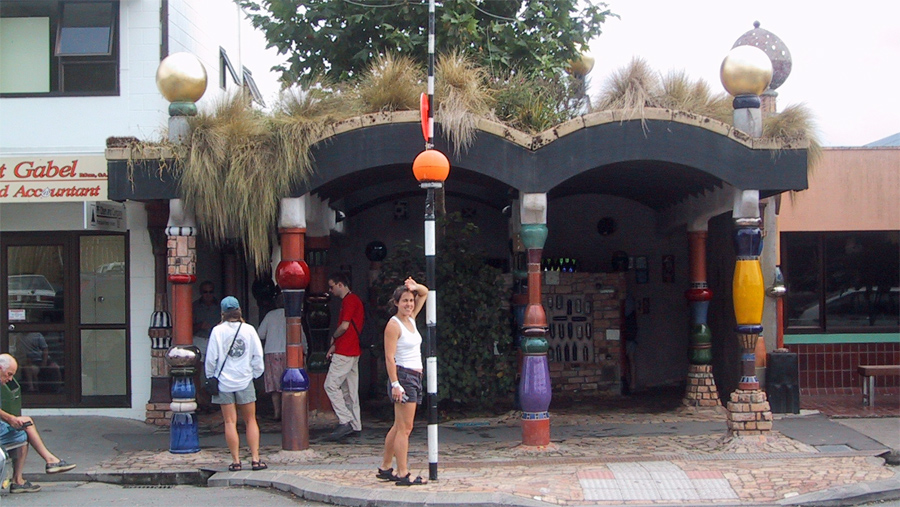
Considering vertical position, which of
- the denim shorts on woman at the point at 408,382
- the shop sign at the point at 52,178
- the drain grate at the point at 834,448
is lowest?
the drain grate at the point at 834,448

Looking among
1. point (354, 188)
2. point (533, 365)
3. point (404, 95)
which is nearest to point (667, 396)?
point (533, 365)

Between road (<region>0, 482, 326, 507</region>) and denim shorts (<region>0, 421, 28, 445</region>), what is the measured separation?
483 millimetres

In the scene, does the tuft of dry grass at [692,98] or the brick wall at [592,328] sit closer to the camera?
the tuft of dry grass at [692,98]

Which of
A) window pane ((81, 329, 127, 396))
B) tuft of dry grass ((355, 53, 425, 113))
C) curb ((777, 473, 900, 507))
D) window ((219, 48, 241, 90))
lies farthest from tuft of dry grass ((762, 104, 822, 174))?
window ((219, 48, 241, 90))

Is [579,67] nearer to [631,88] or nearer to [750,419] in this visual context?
[631,88]

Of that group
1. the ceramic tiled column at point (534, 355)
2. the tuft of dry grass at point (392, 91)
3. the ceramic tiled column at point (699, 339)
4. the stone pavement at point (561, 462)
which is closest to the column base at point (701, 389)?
the ceramic tiled column at point (699, 339)

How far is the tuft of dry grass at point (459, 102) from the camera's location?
28.5 feet

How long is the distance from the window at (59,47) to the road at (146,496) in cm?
525

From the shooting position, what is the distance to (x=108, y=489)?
8.28m

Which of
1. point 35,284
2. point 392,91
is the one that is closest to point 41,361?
point 35,284

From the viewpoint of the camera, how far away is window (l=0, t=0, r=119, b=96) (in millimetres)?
11414

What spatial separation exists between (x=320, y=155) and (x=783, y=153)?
4526mm

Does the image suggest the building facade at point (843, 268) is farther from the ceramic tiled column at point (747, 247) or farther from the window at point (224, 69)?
the window at point (224, 69)

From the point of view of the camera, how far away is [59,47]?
11.5 m
